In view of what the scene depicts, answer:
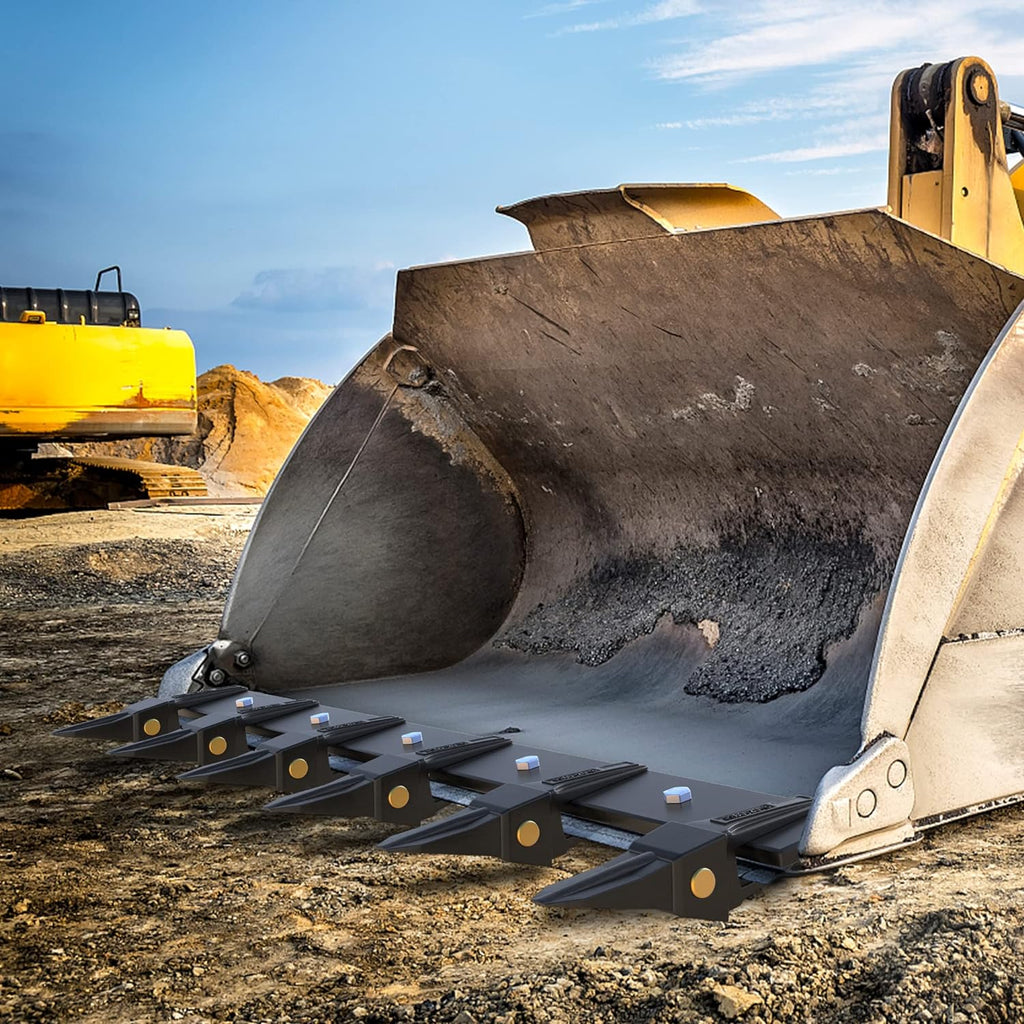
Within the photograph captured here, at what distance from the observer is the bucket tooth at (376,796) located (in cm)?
209

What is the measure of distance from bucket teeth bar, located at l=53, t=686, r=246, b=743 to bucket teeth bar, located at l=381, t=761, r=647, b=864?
1027mm

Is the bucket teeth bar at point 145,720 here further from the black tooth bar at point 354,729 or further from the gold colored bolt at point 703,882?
the gold colored bolt at point 703,882

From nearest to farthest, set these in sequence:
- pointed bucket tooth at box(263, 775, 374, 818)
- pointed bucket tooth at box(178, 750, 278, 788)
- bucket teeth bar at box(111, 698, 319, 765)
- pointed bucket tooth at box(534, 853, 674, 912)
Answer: pointed bucket tooth at box(534, 853, 674, 912)
pointed bucket tooth at box(263, 775, 374, 818)
pointed bucket tooth at box(178, 750, 278, 788)
bucket teeth bar at box(111, 698, 319, 765)

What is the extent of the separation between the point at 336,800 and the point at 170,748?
62 cm

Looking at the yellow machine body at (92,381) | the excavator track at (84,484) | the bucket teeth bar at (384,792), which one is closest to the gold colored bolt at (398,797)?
the bucket teeth bar at (384,792)

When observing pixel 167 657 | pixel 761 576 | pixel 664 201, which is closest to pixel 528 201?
pixel 664 201

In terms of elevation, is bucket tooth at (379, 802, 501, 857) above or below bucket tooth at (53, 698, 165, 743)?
above

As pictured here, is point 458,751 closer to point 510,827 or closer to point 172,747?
point 510,827

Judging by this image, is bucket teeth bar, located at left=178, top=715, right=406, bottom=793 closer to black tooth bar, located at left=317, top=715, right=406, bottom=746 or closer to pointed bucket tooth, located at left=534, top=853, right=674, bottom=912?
black tooth bar, located at left=317, top=715, right=406, bottom=746

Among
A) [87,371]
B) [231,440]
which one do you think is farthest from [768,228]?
[231,440]

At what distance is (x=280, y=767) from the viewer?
2342mm

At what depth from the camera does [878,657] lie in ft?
6.27

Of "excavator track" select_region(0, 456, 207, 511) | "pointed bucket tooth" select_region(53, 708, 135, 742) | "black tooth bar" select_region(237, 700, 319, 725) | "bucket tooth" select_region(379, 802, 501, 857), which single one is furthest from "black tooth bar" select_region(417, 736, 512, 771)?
"excavator track" select_region(0, 456, 207, 511)

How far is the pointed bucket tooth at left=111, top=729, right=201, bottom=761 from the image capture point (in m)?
2.57
